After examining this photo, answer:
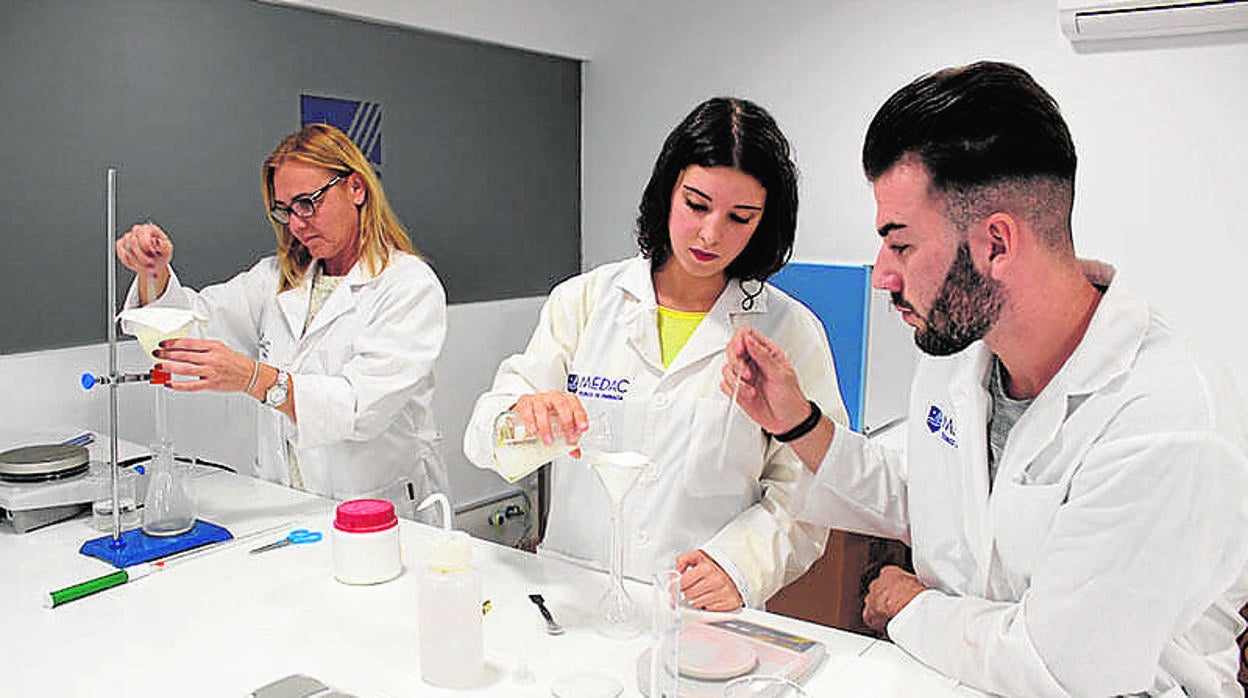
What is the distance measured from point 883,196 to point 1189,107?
1831mm

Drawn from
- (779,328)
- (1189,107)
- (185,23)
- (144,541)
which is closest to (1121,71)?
(1189,107)

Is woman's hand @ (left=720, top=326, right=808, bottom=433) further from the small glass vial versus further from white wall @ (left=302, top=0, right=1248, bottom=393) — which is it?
white wall @ (left=302, top=0, right=1248, bottom=393)

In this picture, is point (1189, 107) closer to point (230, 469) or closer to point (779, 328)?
point (779, 328)

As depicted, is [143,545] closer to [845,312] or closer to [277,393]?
[277,393]

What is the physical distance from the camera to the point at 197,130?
93.8 inches

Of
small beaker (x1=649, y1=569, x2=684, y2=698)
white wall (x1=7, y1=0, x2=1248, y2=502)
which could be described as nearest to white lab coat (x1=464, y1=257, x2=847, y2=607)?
small beaker (x1=649, y1=569, x2=684, y2=698)

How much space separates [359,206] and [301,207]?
5.4 inches

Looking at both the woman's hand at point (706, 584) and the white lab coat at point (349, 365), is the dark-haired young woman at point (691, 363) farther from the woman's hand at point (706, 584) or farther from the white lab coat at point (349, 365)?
the white lab coat at point (349, 365)

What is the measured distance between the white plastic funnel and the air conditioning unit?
2331 mm

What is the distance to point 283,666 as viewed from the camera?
129 centimetres

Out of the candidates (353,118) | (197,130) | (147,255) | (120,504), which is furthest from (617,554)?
(353,118)

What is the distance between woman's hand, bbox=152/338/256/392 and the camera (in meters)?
1.83

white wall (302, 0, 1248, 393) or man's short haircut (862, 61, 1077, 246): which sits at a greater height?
white wall (302, 0, 1248, 393)

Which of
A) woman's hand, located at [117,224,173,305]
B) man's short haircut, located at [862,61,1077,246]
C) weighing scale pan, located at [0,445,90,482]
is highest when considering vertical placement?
man's short haircut, located at [862,61,1077,246]
